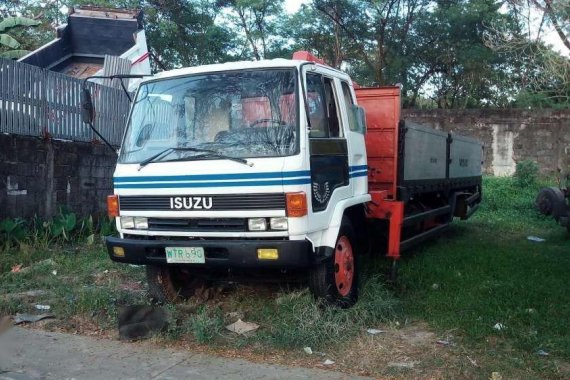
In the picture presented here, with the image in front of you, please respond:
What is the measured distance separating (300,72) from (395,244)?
7.42 ft

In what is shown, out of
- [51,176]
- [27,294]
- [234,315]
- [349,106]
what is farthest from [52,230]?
[349,106]

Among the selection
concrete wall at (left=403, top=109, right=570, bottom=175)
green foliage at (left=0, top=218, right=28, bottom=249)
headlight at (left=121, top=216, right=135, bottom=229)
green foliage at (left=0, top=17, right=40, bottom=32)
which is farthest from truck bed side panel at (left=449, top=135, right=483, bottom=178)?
green foliage at (left=0, top=17, right=40, bottom=32)

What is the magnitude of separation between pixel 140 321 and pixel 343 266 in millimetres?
1892

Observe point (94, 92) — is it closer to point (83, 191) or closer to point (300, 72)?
point (83, 191)

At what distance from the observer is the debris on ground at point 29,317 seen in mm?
5605

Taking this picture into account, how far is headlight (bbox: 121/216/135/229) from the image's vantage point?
532cm

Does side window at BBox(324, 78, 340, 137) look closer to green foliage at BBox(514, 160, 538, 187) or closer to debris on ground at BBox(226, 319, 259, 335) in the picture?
debris on ground at BBox(226, 319, 259, 335)

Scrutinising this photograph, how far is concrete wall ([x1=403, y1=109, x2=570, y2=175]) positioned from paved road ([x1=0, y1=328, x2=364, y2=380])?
A: 14.6 m

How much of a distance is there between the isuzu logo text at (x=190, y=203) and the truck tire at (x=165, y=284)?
900 millimetres

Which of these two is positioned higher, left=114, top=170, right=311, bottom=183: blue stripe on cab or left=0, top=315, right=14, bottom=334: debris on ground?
left=114, top=170, right=311, bottom=183: blue stripe on cab

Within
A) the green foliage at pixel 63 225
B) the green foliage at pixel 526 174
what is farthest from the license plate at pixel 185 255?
the green foliage at pixel 526 174

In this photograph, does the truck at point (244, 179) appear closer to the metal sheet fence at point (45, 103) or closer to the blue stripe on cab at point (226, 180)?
the blue stripe on cab at point (226, 180)

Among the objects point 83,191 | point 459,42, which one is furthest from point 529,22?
point 83,191

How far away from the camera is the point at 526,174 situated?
1566cm
